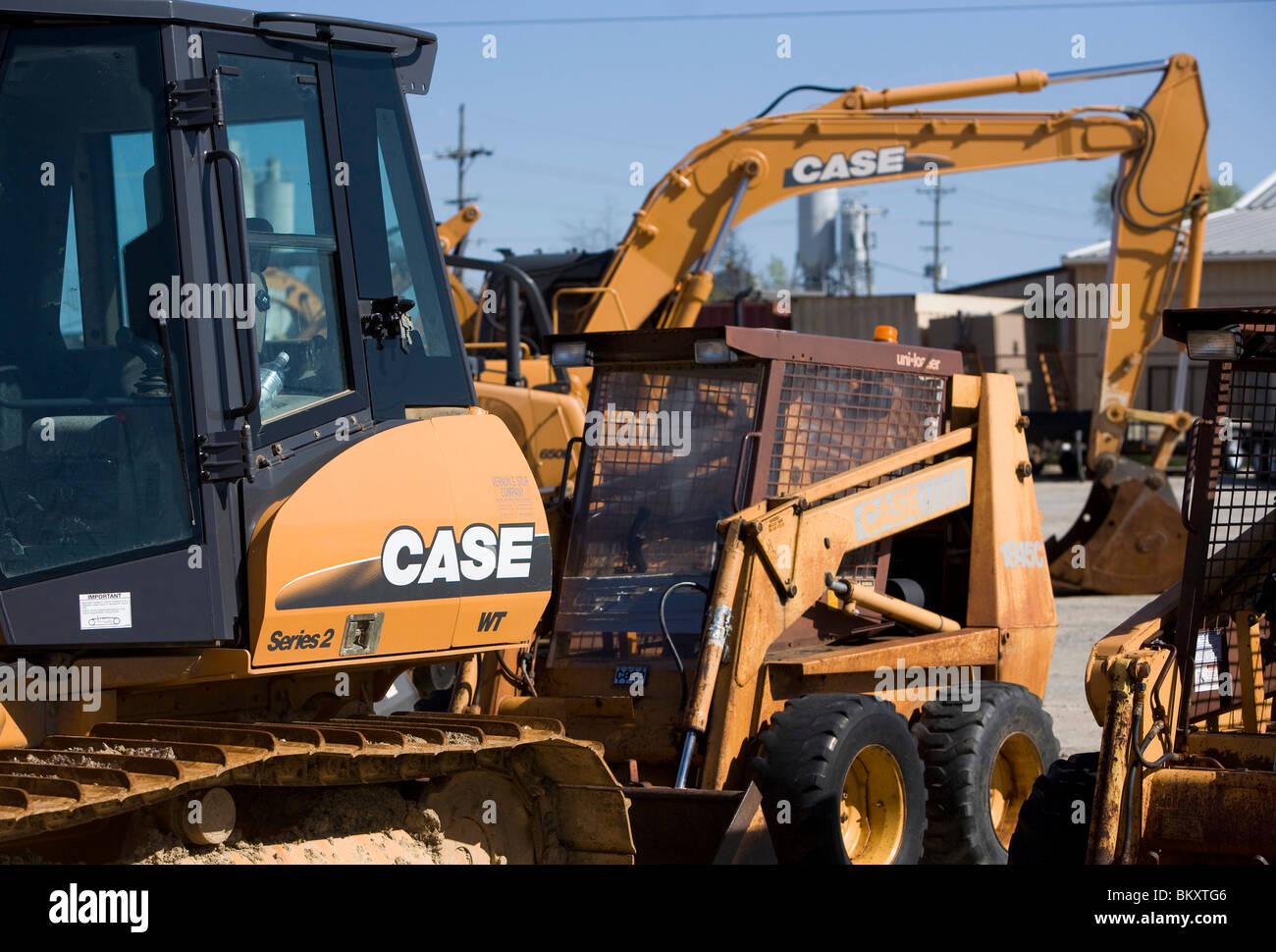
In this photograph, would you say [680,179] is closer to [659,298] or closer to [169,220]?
[659,298]

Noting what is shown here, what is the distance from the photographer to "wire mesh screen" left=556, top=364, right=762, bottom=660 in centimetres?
659

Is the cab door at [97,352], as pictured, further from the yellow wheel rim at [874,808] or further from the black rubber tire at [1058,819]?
the yellow wheel rim at [874,808]

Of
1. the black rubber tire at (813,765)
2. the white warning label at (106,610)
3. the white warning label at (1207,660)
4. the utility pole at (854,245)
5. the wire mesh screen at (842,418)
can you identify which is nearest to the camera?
the white warning label at (106,610)

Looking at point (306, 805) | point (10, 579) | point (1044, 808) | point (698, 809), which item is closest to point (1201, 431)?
point (1044, 808)

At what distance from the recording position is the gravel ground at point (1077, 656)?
32.0 feet

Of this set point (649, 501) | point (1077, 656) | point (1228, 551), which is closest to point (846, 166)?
point (1077, 656)

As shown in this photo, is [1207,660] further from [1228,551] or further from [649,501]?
[649,501]

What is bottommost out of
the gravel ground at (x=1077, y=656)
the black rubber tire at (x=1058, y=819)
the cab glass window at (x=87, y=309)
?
the gravel ground at (x=1077, y=656)

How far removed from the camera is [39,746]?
3.99 metres

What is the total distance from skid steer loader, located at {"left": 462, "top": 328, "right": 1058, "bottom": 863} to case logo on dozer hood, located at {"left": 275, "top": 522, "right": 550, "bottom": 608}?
1.34m

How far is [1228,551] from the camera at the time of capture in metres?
5.25

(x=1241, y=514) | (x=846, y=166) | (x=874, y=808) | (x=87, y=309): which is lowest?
(x=874, y=808)

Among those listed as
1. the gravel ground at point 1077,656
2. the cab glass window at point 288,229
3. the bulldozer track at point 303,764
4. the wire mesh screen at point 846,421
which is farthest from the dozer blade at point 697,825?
the gravel ground at point 1077,656

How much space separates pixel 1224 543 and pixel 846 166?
894 centimetres
